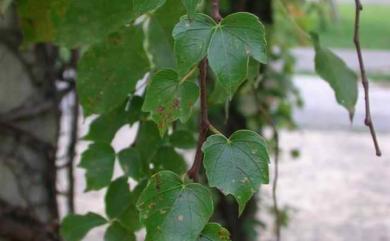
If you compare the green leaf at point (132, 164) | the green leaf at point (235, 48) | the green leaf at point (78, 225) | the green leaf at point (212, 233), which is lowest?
the green leaf at point (78, 225)

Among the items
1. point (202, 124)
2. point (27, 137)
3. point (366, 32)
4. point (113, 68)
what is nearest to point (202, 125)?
point (202, 124)

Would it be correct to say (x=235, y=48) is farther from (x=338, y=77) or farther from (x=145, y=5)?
(x=338, y=77)

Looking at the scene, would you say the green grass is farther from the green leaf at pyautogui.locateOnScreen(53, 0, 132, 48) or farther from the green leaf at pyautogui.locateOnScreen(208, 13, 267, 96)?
the green leaf at pyautogui.locateOnScreen(208, 13, 267, 96)

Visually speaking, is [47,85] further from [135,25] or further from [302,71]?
[302,71]

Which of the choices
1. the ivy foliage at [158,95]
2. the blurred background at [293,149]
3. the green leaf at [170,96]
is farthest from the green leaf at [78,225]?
the green leaf at [170,96]

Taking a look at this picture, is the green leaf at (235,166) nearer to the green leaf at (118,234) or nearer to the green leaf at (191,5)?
the green leaf at (191,5)

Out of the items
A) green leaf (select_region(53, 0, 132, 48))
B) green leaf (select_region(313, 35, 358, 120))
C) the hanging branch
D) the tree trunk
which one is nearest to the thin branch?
the hanging branch

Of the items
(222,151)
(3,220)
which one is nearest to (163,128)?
(222,151)
